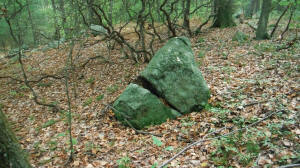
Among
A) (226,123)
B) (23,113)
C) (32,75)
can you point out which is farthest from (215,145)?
(32,75)

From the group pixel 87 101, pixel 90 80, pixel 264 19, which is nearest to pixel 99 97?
pixel 87 101

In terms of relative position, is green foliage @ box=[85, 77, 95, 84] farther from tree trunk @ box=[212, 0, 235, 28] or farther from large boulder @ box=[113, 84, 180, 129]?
tree trunk @ box=[212, 0, 235, 28]

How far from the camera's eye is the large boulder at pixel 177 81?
5699 millimetres

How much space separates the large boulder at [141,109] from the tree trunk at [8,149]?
2.89 metres

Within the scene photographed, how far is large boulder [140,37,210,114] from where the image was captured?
570cm

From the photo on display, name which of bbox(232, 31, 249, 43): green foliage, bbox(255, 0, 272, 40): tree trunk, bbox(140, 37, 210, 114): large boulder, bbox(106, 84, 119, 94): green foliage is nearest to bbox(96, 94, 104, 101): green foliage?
bbox(106, 84, 119, 94): green foliage

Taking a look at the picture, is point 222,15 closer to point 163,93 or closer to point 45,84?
point 163,93

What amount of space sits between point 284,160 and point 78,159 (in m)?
3.93

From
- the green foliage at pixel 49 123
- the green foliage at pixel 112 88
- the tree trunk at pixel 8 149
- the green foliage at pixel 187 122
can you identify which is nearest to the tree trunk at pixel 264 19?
the green foliage at pixel 187 122

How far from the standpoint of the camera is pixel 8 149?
2.68 meters

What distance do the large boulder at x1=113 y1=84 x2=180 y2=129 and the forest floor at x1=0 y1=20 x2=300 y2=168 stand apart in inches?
10.8

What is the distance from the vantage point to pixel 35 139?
5664mm

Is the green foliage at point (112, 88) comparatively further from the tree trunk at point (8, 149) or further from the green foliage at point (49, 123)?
the tree trunk at point (8, 149)

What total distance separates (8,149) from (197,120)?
3968mm
